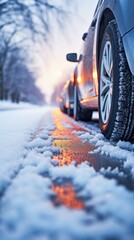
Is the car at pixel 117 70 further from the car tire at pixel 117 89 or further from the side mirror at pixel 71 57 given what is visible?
the side mirror at pixel 71 57

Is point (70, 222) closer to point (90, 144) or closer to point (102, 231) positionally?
point (102, 231)

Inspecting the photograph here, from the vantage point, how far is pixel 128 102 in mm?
2301

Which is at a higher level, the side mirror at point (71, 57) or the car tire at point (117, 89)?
the side mirror at point (71, 57)

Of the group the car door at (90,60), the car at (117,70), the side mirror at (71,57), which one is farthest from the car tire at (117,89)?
the side mirror at (71,57)

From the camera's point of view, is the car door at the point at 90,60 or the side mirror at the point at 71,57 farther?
the side mirror at the point at 71,57

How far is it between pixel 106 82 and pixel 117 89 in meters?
0.40

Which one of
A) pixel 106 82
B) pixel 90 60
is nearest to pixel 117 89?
pixel 106 82

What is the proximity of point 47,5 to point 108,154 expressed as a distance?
44.4ft

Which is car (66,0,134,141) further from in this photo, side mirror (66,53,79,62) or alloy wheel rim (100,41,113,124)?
side mirror (66,53,79,62)

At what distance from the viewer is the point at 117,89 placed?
2.31 metres

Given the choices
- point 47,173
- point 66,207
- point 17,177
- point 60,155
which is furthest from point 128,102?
point 66,207

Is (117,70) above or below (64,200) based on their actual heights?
above

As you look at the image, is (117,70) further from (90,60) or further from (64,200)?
(64,200)

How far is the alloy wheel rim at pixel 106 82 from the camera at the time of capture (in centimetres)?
257
